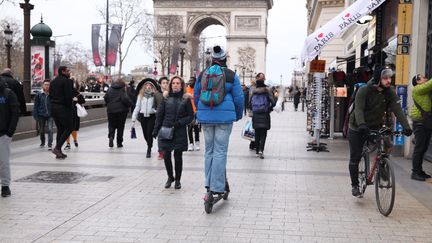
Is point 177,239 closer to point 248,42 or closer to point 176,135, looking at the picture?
point 176,135

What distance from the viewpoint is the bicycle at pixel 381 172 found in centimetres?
670

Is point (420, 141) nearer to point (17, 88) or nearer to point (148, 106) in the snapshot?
point (148, 106)

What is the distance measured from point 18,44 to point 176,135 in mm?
65216

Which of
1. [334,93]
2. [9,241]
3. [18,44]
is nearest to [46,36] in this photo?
[334,93]

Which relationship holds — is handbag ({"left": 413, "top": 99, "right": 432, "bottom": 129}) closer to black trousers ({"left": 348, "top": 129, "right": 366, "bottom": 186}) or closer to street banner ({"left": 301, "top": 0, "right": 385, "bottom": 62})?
black trousers ({"left": 348, "top": 129, "right": 366, "bottom": 186})

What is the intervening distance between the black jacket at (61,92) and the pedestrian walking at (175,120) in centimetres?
404

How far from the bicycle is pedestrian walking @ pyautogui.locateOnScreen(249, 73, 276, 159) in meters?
4.81

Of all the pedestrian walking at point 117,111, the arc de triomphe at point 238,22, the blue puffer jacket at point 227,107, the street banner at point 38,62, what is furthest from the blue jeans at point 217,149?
the arc de triomphe at point 238,22

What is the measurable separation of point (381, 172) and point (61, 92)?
7.26m

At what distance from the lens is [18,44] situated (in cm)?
6862

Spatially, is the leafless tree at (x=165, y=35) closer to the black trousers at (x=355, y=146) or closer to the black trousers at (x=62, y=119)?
the black trousers at (x=62, y=119)

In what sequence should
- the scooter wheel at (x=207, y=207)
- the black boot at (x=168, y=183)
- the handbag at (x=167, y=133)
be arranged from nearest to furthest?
the scooter wheel at (x=207, y=207)
the handbag at (x=167, y=133)
the black boot at (x=168, y=183)

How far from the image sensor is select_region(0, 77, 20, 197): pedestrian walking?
25.2 ft

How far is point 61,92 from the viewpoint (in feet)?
39.0
